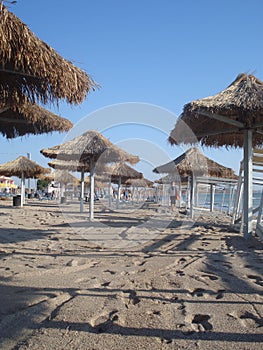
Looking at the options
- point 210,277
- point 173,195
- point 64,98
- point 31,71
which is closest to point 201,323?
point 210,277

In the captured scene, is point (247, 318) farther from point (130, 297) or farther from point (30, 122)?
point (30, 122)

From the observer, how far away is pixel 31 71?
3.10 meters

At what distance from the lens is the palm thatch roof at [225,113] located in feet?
17.5

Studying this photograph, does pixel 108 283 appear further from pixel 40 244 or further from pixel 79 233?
pixel 79 233

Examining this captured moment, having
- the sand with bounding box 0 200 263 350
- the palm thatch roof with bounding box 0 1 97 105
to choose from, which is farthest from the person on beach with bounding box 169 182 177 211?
the palm thatch roof with bounding box 0 1 97 105

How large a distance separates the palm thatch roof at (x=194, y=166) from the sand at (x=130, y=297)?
7.25 meters

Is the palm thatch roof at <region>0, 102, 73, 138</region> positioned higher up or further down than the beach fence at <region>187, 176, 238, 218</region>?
higher up

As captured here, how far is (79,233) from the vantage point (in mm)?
6621

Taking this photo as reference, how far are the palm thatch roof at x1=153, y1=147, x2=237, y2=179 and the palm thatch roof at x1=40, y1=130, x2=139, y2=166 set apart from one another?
10.0 feet

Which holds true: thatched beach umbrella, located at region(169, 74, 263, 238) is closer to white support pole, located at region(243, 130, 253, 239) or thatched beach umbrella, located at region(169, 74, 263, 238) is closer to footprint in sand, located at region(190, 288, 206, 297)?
white support pole, located at region(243, 130, 253, 239)

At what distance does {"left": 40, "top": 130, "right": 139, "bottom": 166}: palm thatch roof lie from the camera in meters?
9.00

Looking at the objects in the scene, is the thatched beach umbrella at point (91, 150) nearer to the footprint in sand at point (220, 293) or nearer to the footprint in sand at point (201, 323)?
the footprint in sand at point (220, 293)

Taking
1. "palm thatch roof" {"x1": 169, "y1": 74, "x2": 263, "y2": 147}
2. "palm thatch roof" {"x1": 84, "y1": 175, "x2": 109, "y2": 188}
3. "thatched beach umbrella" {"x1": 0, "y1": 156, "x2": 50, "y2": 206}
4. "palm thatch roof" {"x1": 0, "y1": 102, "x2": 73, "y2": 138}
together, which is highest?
"palm thatch roof" {"x1": 169, "y1": 74, "x2": 263, "y2": 147}

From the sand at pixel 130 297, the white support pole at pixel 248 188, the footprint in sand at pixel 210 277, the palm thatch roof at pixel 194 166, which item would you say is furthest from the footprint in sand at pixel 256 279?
the palm thatch roof at pixel 194 166
